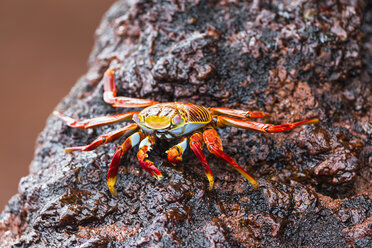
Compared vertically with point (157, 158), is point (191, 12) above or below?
above

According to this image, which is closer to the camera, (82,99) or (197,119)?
(197,119)

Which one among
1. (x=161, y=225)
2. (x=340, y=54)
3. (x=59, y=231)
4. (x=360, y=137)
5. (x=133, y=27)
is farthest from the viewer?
(x=133, y=27)

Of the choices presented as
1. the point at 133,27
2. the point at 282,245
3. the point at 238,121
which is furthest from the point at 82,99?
the point at 282,245

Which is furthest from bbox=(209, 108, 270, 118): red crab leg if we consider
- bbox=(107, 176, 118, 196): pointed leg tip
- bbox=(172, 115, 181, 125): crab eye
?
bbox=(107, 176, 118, 196): pointed leg tip

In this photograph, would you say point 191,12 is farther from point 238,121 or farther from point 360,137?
point 360,137

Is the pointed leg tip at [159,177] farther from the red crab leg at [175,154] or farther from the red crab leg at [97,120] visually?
the red crab leg at [97,120]

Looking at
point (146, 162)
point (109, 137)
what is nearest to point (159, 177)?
point (146, 162)
